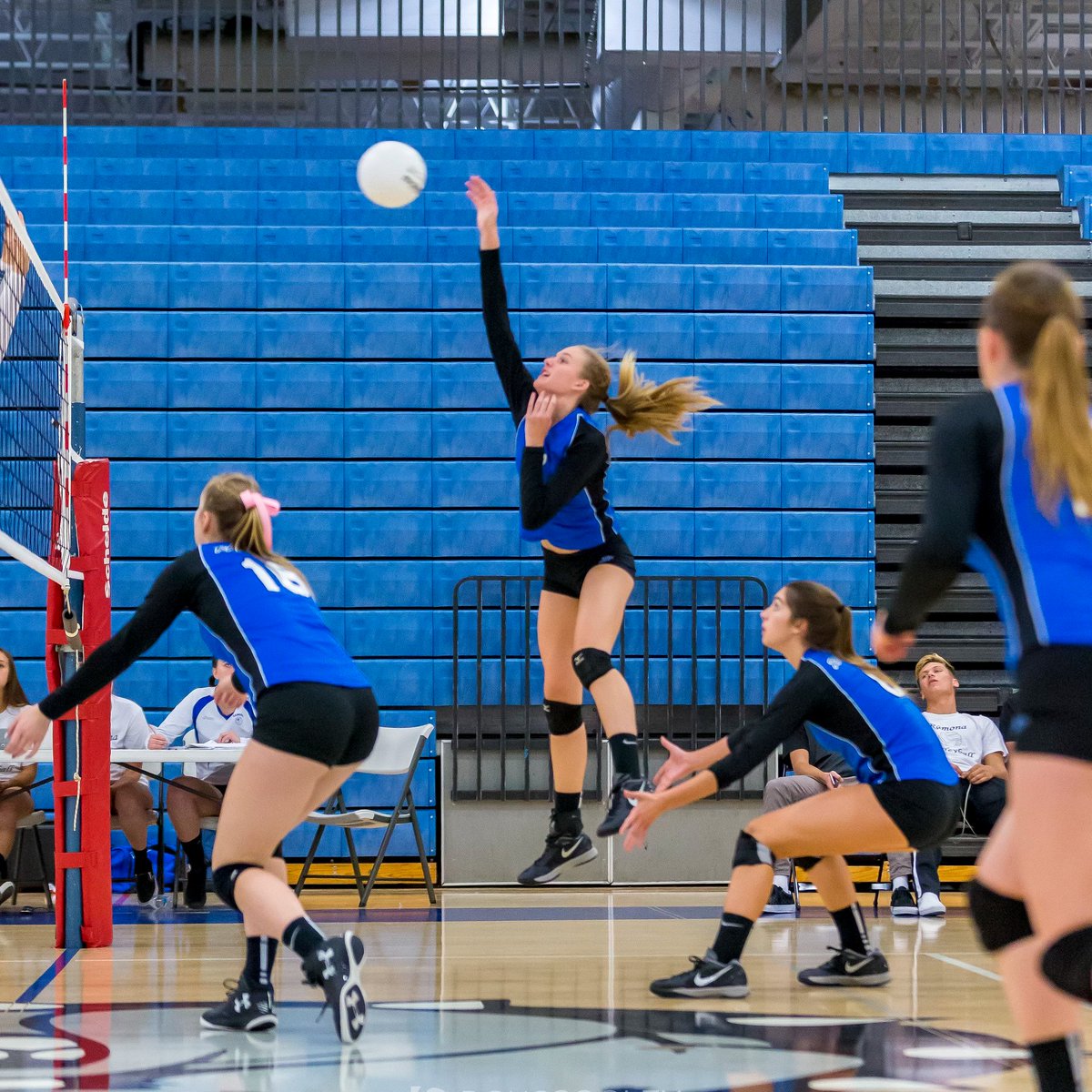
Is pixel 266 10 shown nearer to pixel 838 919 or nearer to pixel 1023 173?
pixel 1023 173

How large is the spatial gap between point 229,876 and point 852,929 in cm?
204

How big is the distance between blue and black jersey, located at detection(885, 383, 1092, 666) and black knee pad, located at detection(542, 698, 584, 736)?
245 cm

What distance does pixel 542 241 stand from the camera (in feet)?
31.0

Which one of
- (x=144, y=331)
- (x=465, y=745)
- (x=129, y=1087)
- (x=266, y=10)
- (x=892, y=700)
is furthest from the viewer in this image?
(x=266, y=10)

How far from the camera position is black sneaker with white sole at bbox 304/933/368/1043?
3.34 meters

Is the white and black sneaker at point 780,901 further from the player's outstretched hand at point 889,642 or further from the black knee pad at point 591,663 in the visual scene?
the player's outstretched hand at point 889,642

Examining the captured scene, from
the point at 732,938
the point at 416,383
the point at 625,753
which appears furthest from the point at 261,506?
the point at 416,383

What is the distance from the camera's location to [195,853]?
718cm

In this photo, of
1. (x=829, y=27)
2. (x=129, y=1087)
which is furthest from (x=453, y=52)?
(x=129, y=1087)

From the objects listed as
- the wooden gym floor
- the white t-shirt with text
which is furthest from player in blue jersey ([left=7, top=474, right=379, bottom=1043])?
the white t-shirt with text

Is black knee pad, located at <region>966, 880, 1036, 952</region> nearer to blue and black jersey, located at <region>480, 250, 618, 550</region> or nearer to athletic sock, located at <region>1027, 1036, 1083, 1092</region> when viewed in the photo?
athletic sock, located at <region>1027, 1036, 1083, 1092</region>

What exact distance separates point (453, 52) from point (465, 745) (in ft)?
26.6

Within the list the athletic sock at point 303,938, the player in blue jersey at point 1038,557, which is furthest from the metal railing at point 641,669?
the player in blue jersey at point 1038,557

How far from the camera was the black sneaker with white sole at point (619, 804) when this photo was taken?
13.5ft
